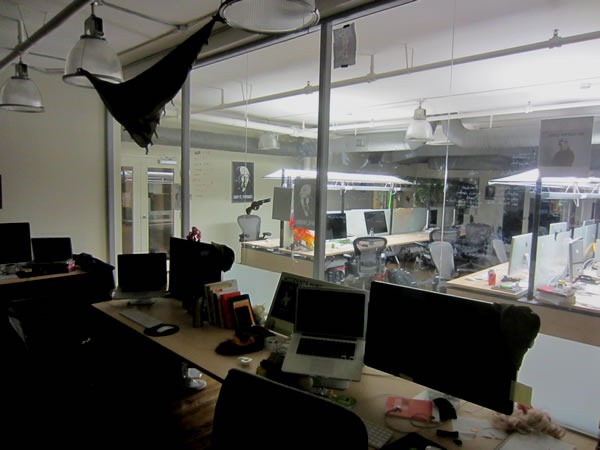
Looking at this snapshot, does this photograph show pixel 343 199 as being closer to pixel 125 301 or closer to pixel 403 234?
pixel 403 234

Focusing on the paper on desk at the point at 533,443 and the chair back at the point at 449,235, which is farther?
the chair back at the point at 449,235

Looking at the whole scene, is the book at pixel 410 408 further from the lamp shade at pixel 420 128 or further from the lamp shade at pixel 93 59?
the lamp shade at pixel 420 128

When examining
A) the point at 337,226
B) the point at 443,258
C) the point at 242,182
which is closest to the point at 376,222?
the point at 337,226

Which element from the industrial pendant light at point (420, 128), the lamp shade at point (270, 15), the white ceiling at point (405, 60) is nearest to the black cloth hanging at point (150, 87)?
the lamp shade at point (270, 15)

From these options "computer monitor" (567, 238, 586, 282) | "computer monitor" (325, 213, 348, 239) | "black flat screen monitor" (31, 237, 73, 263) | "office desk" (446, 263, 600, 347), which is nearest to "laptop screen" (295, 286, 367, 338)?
"office desk" (446, 263, 600, 347)

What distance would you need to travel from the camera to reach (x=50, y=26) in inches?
115

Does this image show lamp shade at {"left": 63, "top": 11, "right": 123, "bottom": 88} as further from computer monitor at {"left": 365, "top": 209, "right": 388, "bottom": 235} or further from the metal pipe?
computer monitor at {"left": 365, "top": 209, "right": 388, "bottom": 235}

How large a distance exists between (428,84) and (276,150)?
207 centimetres

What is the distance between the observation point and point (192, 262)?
9.15ft

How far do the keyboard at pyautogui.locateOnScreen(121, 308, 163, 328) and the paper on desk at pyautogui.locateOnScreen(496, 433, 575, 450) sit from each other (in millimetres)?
1920

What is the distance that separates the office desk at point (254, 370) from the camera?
4.66ft

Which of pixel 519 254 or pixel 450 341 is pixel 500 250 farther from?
pixel 450 341

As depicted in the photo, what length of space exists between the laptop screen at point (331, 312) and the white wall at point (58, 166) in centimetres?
379

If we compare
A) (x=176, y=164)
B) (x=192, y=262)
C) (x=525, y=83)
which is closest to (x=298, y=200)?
(x=192, y=262)
